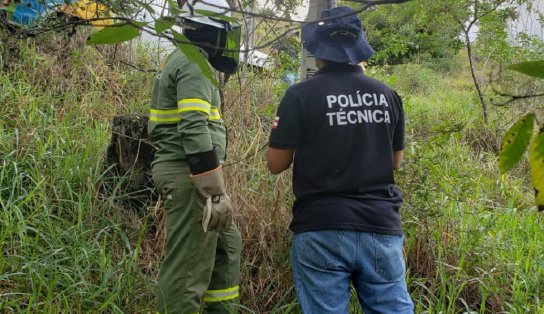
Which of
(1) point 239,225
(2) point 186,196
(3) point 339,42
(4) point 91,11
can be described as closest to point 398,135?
(3) point 339,42

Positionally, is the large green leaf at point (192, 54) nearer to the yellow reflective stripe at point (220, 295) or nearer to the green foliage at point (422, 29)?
the yellow reflective stripe at point (220, 295)

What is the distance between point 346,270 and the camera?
2107 mm

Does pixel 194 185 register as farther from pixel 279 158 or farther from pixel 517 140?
pixel 517 140

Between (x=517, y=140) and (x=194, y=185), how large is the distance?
208cm

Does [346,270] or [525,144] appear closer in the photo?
[525,144]

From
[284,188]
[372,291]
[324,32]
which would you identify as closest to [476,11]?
[284,188]

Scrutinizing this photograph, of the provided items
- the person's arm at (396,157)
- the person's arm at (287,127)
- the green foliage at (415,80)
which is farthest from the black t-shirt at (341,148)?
the green foliage at (415,80)

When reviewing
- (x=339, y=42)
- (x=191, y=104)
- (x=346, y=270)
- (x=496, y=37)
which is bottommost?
(x=346, y=270)

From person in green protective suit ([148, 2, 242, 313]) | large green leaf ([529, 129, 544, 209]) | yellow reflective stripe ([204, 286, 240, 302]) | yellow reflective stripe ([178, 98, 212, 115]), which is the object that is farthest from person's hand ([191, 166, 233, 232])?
large green leaf ([529, 129, 544, 209])

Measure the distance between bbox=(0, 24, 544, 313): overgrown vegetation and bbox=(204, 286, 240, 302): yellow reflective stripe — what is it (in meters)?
0.12

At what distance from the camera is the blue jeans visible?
2.08 m

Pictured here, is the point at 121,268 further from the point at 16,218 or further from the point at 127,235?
the point at 16,218

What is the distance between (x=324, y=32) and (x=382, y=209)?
0.73 metres

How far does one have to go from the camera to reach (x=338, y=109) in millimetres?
2117
